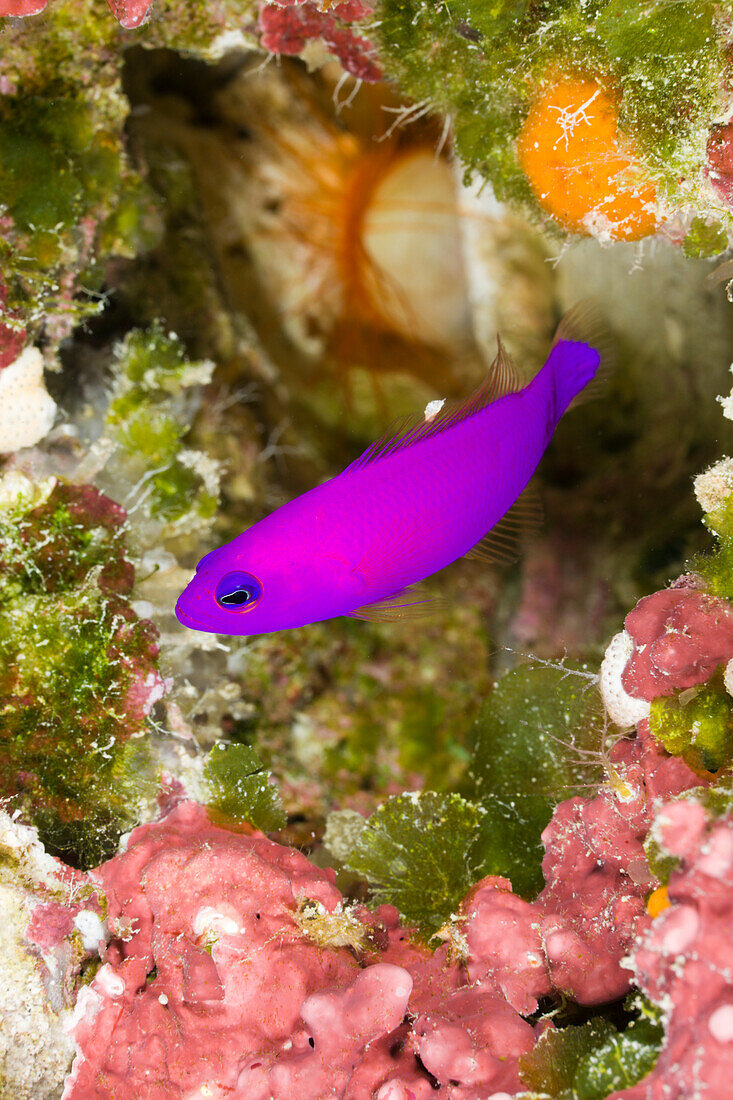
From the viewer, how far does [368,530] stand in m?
2.15

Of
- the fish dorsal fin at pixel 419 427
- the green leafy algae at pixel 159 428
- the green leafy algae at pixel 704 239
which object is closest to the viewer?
the fish dorsal fin at pixel 419 427

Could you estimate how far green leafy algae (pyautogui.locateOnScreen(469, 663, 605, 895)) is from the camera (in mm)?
2711

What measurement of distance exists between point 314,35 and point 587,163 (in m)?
1.68

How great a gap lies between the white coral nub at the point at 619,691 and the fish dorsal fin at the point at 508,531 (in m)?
0.56

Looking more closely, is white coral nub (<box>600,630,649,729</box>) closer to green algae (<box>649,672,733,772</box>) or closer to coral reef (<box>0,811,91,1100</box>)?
green algae (<box>649,672,733,772</box>)

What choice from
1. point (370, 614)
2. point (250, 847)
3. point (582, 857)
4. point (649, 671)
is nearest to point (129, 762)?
point (250, 847)

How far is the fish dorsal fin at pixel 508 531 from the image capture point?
2.63 m

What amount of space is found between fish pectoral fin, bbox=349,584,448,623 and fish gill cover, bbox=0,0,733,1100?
43mm

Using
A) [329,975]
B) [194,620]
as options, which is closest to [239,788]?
[329,975]

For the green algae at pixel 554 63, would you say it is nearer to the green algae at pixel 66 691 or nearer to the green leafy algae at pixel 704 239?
the green leafy algae at pixel 704 239

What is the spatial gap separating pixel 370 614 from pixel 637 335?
3389 millimetres

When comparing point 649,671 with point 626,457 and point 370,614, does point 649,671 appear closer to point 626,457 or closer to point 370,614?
point 370,614

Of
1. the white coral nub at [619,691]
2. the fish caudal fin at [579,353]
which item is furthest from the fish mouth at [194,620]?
the fish caudal fin at [579,353]

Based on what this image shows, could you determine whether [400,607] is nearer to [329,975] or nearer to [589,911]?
[589,911]
